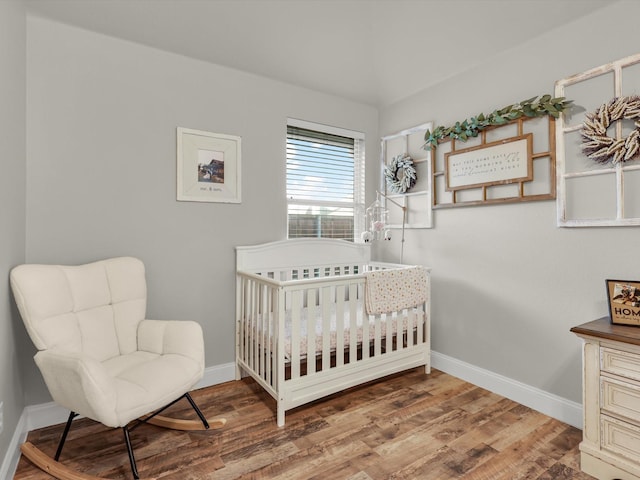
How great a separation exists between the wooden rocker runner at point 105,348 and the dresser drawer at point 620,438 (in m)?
1.88

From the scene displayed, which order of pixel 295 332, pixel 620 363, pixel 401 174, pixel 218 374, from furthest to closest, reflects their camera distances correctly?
pixel 401 174 → pixel 218 374 → pixel 295 332 → pixel 620 363

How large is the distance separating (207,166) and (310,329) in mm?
1347

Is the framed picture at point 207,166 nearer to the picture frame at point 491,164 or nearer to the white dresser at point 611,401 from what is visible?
the picture frame at point 491,164

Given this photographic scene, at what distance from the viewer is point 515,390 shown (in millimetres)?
2279

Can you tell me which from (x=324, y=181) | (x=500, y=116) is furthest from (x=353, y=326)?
(x=500, y=116)

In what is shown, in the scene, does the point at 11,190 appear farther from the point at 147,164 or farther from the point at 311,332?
the point at 311,332

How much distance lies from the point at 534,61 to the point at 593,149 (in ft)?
2.30

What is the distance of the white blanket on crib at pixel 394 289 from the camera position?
230 cm

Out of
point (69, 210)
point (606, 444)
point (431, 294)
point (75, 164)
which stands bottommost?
point (606, 444)

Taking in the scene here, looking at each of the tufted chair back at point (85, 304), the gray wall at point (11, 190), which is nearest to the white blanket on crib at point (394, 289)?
the tufted chair back at point (85, 304)

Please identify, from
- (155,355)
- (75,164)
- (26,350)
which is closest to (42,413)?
(26,350)

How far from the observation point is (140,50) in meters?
2.24

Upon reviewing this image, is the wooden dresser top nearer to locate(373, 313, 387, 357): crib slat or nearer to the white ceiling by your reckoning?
locate(373, 313, 387, 357): crib slat

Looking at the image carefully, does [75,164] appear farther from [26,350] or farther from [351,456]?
[351,456]
